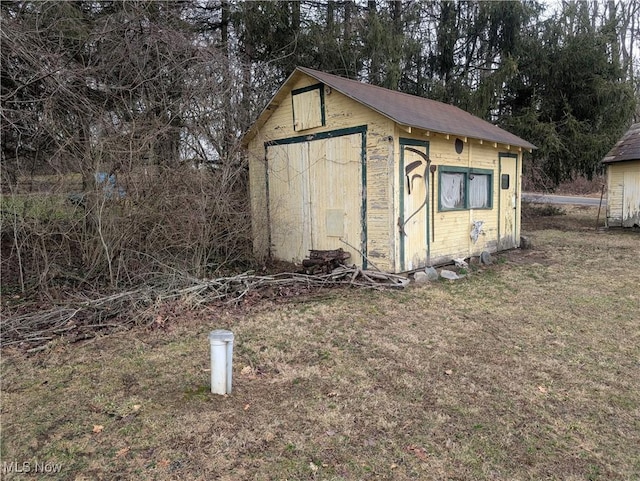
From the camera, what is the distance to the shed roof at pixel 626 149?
13102mm

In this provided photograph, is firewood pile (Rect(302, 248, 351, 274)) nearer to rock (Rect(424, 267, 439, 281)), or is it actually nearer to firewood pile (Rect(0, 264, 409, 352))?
firewood pile (Rect(0, 264, 409, 352))

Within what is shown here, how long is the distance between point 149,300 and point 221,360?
2529mm

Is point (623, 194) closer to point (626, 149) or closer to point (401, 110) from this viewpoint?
point (626, 149)

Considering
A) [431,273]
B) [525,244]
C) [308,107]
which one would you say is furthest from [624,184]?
[308,107]

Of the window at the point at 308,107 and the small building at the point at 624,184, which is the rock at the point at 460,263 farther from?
the small building at the point at 624,184

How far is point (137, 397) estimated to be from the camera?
333cm

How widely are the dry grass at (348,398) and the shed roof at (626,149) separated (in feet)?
31.8

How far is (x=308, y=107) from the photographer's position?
7.93 m

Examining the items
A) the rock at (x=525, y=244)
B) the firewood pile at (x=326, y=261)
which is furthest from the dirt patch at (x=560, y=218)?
the firewood pile at (x=326, y=261)

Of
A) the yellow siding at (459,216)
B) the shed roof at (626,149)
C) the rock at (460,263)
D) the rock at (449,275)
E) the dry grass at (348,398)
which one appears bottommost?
the dry grass at (348,398)

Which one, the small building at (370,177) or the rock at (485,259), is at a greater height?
the small building at (370,177)

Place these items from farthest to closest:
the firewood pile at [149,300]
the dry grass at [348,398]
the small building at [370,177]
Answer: the small building at [370,177], the firewood pile at [149,300], the dry grass at [348,398]

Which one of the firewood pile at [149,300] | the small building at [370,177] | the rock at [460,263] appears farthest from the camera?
the rock at [460,263]

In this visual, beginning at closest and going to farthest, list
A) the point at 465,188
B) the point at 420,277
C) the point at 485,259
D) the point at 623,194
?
the point at 420,277, the point at 465,188, the point at 485,259, the point at 623,194
